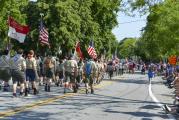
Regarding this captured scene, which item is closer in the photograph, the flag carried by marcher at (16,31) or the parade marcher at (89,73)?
the flag carried by marcher at (16,31)

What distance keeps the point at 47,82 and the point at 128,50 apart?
6625 inches

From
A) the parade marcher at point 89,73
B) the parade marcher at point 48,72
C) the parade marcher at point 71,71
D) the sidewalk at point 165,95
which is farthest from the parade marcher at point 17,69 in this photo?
the sidewalk at point 165,95

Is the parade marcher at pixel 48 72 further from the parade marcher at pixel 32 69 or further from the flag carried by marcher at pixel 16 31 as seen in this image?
the parade marcher at pixel 32 69

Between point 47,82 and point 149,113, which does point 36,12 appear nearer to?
point 47,82

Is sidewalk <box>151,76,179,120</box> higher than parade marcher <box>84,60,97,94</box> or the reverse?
the reverse

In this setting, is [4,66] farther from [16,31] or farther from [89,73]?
[89,73]

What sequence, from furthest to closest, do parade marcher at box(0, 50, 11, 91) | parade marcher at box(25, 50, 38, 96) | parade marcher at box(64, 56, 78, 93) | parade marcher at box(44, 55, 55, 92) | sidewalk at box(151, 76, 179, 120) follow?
parade marcher at box(44, 55, 55, 92) → parade marcher at box(64, 56, 78, 93) → parade marcher at box(25, 50, 38, 96) → parade marcher at box(0, 50, 11, 91) → sidewalk at box(151, 76, 179, 120)

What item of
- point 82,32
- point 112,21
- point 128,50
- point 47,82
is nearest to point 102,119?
point 47,82

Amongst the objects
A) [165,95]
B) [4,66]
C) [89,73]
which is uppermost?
[4,66]

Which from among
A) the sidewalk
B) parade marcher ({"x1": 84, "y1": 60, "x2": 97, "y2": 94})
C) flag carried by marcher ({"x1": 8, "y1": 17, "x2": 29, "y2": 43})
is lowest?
the sidewalk

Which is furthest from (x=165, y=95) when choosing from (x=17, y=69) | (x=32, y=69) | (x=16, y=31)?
(x=17, y=69)

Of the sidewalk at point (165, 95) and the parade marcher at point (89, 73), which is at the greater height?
the parade marcher at point (89, 73)

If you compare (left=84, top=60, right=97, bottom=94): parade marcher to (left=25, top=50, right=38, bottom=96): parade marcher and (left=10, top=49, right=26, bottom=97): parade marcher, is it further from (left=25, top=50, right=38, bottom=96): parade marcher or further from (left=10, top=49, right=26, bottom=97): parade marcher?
(left=10, top=49, right=26, bottom=97): parade marcher

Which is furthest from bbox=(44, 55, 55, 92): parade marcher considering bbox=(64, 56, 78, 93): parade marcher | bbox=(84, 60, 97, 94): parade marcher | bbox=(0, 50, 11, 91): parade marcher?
bbox=(0, 50, 11, 91): parade marcher
